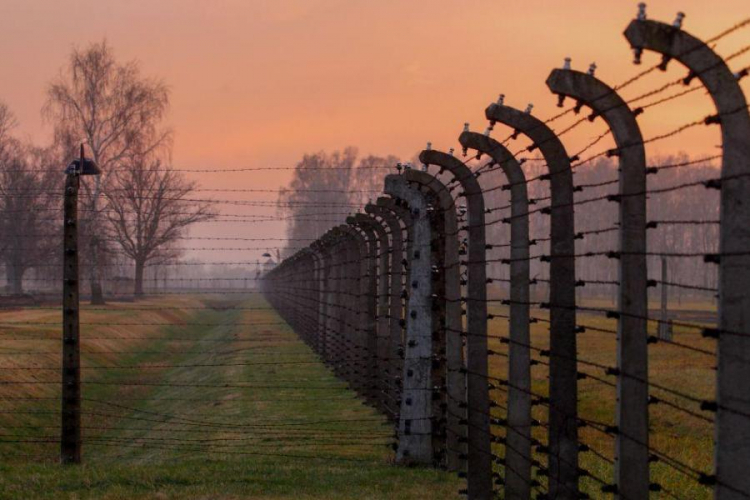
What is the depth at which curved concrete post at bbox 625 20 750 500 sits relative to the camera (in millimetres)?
5109

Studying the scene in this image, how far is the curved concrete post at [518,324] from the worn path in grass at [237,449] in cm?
150

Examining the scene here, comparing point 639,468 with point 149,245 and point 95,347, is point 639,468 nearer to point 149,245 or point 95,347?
point 95,347

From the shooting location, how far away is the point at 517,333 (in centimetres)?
834

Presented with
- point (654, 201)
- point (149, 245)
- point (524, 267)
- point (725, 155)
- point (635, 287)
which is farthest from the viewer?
point (654, 201)

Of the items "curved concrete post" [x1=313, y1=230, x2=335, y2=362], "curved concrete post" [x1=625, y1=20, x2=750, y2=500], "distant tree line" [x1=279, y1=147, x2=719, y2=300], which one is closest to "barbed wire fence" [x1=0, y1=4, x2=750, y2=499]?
"curved concrete post" [x1=625, y1=20, x2=750, y2=500]

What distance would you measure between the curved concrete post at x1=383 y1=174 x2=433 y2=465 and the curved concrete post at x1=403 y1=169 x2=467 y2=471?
0.39m

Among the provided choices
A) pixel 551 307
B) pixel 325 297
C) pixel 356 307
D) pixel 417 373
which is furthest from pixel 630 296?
pixel 325 297

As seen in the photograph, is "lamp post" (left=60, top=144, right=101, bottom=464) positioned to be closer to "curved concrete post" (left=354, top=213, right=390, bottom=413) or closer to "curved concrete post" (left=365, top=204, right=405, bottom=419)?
"curved concrete post" (left=365, top=204, right=405, bottom=419)

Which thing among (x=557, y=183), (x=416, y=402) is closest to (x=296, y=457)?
(x=416, y=402)

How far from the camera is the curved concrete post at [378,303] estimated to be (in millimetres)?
16875

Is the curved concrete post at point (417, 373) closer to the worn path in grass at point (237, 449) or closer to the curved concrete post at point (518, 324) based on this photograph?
the worn path in grass at point (237, 449)

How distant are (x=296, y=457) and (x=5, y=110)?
74.7m

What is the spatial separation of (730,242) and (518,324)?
3288 millimetres

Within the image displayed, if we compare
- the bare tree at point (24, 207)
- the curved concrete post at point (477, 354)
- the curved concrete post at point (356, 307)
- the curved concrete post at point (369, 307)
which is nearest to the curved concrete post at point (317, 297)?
the curved concrete post at point (356, 307)
